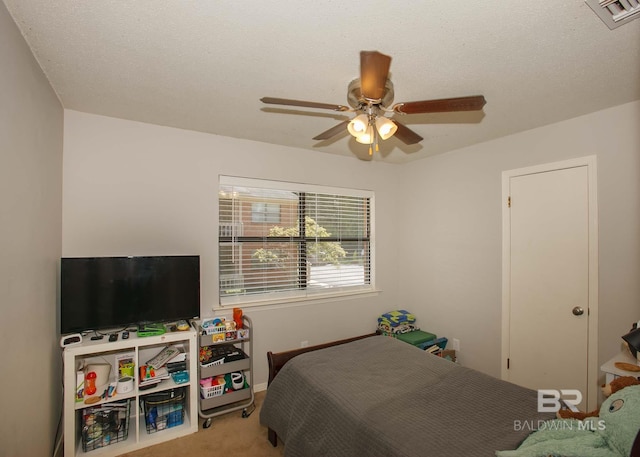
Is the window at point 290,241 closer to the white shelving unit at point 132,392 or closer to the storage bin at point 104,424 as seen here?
the white shelving unit at point 132,392

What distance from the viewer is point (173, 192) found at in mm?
2785

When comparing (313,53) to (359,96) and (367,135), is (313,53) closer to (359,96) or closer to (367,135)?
(359,96)

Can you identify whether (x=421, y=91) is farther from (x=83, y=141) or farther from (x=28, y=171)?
(x=83, y=141)

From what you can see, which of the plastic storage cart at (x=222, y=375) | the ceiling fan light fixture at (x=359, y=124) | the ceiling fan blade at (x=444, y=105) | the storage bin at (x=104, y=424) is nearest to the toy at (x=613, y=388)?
the ceiling fan blade at (x=444, y=105)

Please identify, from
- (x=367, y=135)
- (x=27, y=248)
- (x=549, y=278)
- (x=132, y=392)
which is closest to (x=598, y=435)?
(x=367, y=135)

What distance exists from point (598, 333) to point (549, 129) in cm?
172

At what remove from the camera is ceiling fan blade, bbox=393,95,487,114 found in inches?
61.3

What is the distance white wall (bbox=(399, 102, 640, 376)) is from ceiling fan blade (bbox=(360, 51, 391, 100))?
2.08 m

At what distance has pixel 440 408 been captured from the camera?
1678mm

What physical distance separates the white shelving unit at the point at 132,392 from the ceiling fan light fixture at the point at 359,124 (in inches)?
76.7

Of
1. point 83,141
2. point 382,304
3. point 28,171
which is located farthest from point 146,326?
point 382,304

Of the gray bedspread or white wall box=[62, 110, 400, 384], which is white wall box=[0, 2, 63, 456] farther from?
the gray bedspread

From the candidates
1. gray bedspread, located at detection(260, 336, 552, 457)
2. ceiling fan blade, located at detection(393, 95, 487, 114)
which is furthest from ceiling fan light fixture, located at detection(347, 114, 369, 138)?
gray bedspread, located at detection(260, 336, 552, 457)

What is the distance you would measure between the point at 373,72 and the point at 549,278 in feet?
8.19
